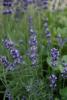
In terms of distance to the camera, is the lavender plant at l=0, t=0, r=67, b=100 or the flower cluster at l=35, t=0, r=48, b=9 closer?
the lavender plant at l=0, t=0, r=67, b=100

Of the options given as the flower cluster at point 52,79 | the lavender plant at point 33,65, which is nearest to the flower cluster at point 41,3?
the lavender plant at point 33,65

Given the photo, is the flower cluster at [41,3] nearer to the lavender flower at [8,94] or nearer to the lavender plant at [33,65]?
the lavender plant at [33,65]

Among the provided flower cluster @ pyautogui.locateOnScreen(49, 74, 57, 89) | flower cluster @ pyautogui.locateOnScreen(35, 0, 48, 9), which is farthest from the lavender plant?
flower cluster @ pyautogui.locateOnScreen(35, 0, 48, 9)

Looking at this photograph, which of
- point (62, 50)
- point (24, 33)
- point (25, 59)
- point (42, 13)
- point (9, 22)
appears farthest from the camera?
point (42, 13)

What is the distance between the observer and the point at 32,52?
2627mm

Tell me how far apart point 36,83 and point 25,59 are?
1.04 ft

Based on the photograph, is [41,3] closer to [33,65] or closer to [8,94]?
[33,65]

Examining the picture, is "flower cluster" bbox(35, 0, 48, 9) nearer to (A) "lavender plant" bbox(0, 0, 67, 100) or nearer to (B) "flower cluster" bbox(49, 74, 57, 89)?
(A) "lavender plant" bbox(0, 0, 67, 100)

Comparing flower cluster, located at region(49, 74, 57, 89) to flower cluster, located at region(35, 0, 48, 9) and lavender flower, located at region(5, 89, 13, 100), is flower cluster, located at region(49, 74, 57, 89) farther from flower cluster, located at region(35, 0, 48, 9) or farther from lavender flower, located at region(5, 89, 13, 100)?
flower cluster, located at region(35, 0, 48, 9)

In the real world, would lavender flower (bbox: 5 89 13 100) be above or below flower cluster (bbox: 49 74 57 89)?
below

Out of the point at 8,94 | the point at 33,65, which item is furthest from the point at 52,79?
the point at 8,94

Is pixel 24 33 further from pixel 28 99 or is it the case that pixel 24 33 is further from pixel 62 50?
pixel 28 99

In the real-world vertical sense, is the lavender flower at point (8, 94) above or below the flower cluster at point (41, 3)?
below

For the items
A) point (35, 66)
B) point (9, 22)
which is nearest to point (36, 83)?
point (35, 66)
